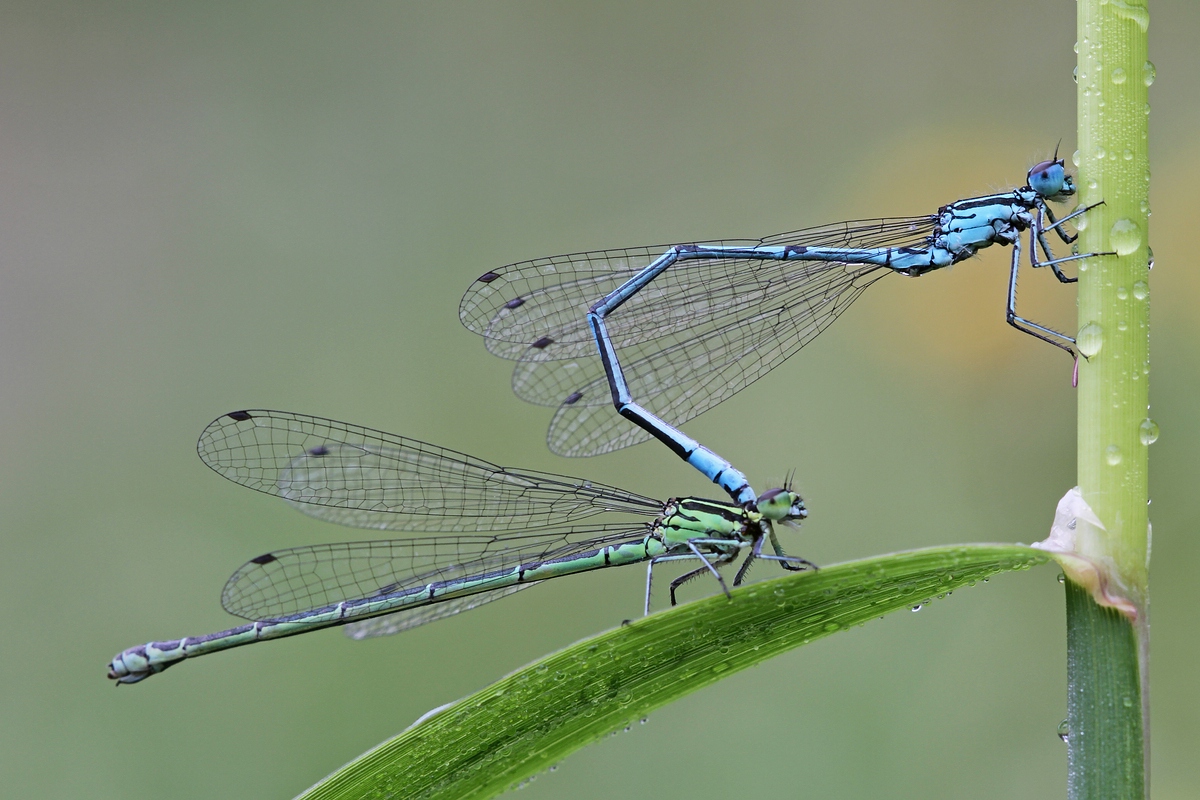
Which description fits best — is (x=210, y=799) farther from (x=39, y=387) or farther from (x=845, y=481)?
(x=845, y=481)

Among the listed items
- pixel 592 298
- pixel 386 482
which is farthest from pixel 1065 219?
pixel 386 482

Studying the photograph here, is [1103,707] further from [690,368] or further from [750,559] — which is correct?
[690,368]

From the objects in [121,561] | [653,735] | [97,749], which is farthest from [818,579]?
[121,561]

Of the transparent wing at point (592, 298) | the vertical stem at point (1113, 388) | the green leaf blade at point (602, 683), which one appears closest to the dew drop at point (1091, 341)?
the vertical stem at point (1113, 388)

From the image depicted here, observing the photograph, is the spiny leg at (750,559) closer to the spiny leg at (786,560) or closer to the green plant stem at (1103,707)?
the spiny leg at (786,560)

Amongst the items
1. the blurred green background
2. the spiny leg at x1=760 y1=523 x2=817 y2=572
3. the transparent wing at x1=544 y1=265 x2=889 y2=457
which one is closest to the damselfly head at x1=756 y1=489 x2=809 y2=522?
the spiny leg at x1=760 y1=523 x2=817 y2=572
